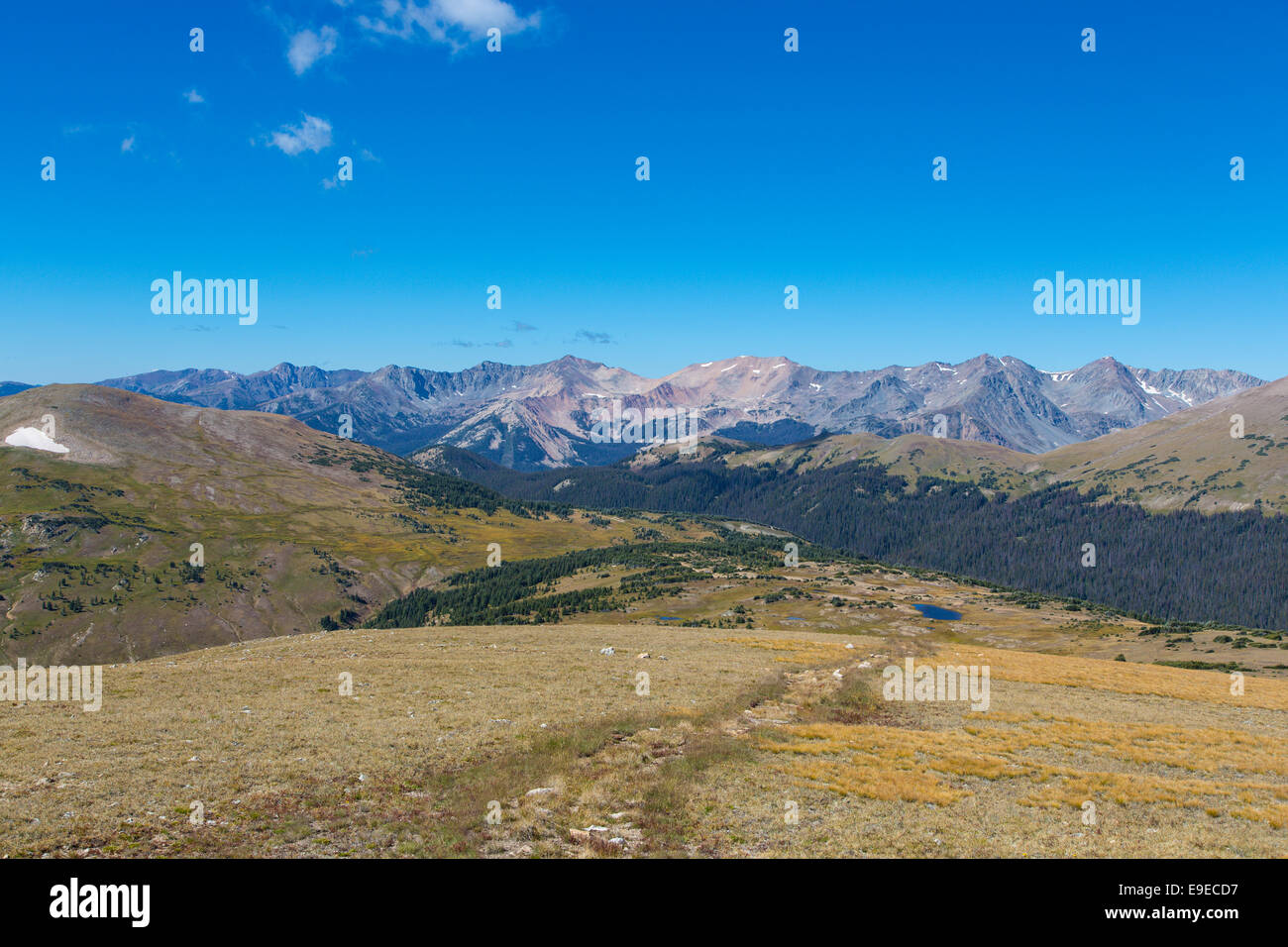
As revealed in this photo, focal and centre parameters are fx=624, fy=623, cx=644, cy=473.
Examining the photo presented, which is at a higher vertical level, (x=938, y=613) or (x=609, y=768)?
(x=609, y=768)

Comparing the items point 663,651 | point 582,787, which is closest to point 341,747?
point 582,787

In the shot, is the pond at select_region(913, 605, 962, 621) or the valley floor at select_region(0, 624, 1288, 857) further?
the pond at select_region(913, 605, 962, 621)

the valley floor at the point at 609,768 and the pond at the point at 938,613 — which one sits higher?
the valley floor at the point at 609,768

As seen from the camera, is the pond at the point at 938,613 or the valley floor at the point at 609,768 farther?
the pond at the point at 938,613

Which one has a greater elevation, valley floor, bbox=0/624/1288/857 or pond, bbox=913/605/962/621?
valley floor, bbox=0/624/1288/857
